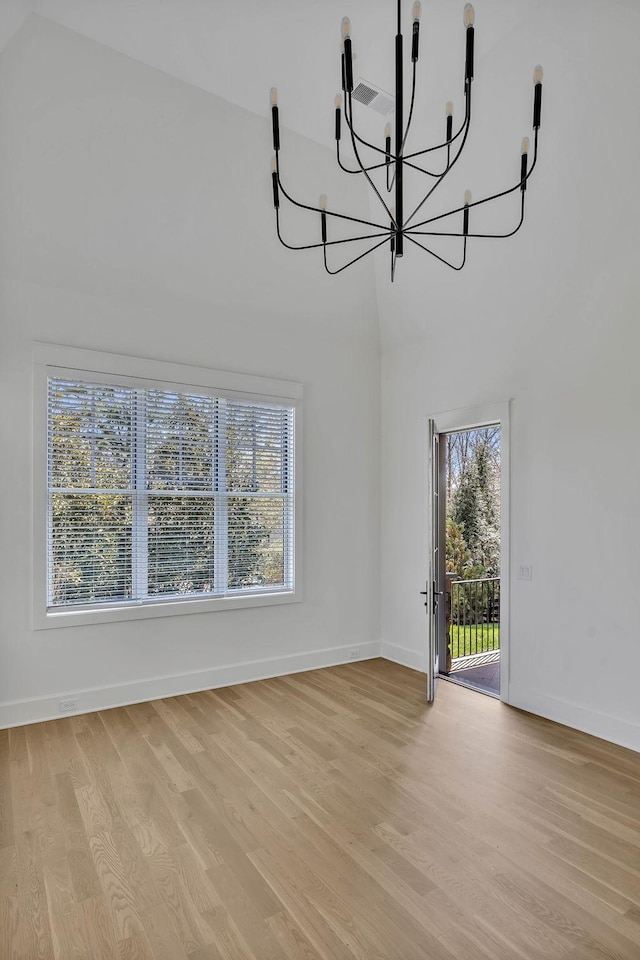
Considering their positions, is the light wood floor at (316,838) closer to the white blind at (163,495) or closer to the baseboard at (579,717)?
the baseboard at (579,717)

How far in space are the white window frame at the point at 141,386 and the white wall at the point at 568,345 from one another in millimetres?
1630

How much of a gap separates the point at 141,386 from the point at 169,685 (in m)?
2.40

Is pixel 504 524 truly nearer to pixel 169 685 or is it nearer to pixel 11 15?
pixel 169 685

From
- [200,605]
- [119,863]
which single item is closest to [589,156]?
[200,605]

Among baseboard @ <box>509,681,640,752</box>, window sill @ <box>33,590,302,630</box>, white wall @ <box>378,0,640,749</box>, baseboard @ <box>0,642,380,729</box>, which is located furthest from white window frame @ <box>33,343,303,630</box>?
baseboard @ <box>509,681,640,752</box>

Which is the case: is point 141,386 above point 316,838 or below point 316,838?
above

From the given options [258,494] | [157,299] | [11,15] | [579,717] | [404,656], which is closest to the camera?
[11,15]

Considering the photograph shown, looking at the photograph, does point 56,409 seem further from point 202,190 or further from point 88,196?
point 202,190

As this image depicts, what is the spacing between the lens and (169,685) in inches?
179

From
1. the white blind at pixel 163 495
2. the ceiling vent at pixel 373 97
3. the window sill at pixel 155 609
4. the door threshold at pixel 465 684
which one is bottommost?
the door threshold at pixel 465 684

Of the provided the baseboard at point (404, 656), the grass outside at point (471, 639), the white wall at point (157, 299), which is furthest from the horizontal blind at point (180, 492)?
the grass outside at point (471, 639)

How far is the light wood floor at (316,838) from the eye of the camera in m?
2.01

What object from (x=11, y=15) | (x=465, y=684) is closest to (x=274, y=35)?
(x=11, y=15)

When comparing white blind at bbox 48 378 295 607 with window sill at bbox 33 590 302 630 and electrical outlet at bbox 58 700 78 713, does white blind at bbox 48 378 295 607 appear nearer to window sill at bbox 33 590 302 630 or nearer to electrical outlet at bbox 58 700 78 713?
window sill at bbox 33 590 302 630
